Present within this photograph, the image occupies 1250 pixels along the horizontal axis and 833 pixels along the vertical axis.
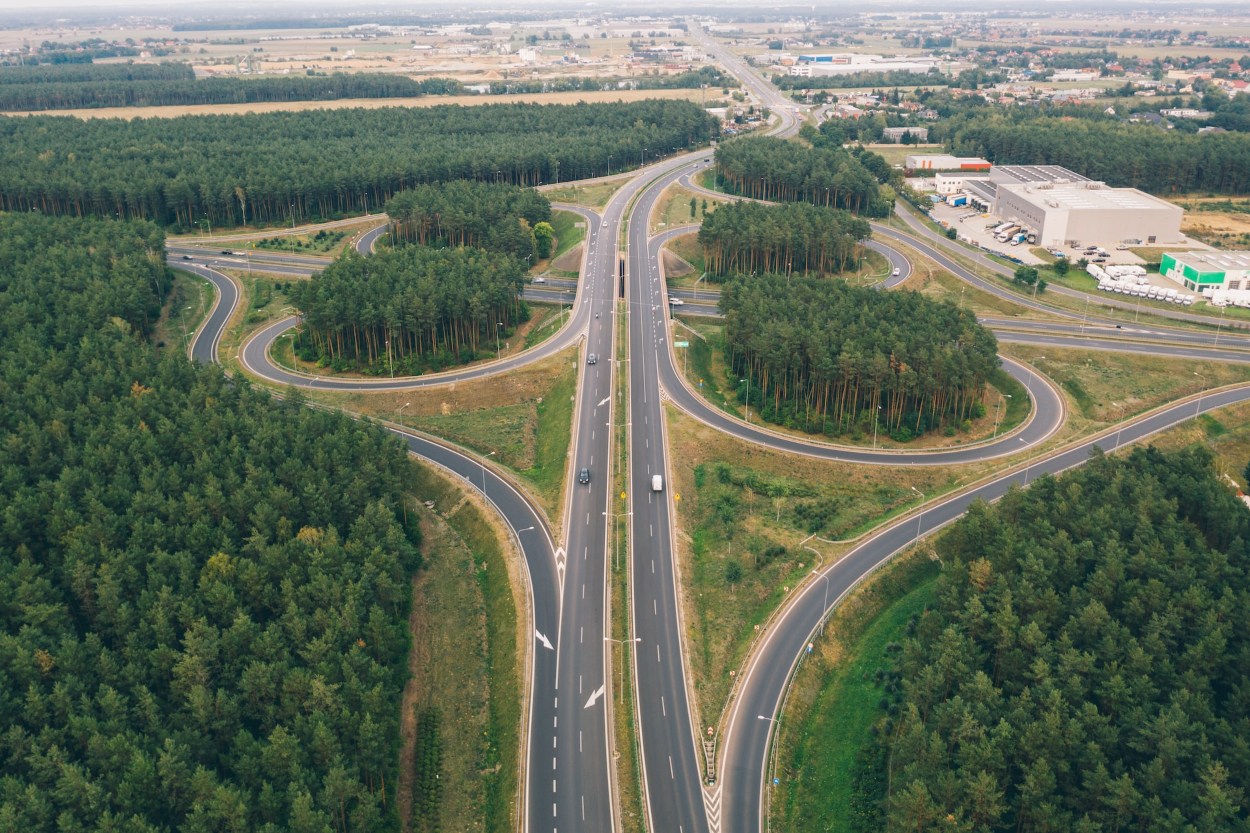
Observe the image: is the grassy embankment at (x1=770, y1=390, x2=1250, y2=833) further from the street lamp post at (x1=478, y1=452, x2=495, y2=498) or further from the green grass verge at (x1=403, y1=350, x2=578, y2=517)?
the street lamp post at (x1=478, y1=452, x2=495, y2=498)

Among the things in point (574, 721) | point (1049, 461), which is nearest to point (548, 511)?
point (574, 721)

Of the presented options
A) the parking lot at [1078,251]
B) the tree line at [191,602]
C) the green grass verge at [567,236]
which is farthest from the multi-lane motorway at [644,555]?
the parking lot at [1078,251]

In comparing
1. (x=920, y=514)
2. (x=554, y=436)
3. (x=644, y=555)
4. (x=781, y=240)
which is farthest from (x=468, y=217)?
(x=920, y=514)

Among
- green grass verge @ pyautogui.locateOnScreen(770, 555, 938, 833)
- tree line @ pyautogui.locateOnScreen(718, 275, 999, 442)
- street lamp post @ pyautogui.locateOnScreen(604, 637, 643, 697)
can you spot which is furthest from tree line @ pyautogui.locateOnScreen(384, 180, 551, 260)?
green grass verge @ pyautogui.locateOnScreen(770, 555, 938, 833)

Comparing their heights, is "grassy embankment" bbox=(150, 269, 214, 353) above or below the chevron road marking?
above

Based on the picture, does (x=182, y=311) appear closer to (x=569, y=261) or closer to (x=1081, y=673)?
(x=569, y=261)

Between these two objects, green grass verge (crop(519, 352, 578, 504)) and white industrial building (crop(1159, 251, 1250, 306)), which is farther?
white industrial building (crop(1159, 251, 1250, 306))

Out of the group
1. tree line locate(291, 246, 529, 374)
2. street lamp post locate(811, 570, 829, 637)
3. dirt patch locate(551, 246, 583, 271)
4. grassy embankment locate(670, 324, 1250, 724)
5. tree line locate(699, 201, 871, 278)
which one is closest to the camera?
street lamp post locate(811, 570, 829, 637)
